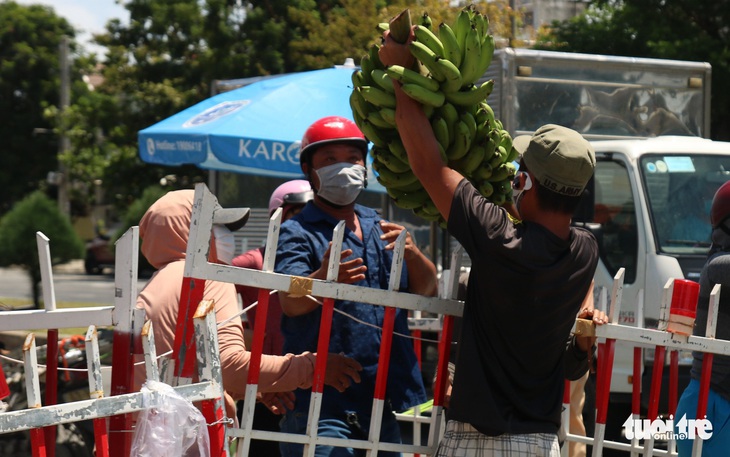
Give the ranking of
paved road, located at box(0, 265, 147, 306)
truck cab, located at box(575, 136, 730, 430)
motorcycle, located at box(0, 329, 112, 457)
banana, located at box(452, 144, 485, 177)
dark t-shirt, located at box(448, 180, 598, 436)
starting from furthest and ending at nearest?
paved road, located at box(0, 265, 147, 306)
truck cab, located at box(575, 136, 730, 430)
motorcycle, located at box(0, 329, 112, 457)
banana, located at box(452, 144, 485, 177)
dark t-shirt, located at box(448, 180, 598, 436)

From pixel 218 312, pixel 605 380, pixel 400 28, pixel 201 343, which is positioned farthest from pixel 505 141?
pixel 201 343

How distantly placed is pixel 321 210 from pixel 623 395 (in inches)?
182

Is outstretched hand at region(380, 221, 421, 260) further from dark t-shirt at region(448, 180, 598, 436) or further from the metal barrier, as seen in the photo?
dark t-shirt at region(448, 180, 598, 436)

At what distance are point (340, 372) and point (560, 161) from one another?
105cm

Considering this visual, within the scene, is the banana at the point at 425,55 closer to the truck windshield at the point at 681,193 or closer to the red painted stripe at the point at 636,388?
the red painted stripe at the point at 636,388

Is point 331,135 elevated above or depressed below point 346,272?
above

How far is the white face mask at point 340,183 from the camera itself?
359 centimetres

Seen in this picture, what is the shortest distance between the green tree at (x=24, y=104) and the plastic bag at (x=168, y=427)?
4339 cm

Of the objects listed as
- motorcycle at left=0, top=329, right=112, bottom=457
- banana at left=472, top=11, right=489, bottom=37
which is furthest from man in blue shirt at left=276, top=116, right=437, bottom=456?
motorcycle at left=0, top=329, right=112, bottom=457

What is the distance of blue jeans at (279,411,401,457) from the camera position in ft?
10.4

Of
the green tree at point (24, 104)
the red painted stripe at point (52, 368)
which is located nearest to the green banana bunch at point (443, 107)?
the red painted stripe at point (52, 368)

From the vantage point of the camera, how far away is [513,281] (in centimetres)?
279

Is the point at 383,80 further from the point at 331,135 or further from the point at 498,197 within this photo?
the point at 331,135

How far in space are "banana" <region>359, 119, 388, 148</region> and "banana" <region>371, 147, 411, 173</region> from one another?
2 centimetres
